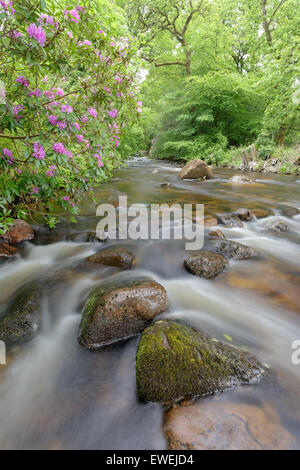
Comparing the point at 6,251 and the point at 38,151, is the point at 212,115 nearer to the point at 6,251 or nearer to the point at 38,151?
the point at 38,151

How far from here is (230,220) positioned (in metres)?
4.33

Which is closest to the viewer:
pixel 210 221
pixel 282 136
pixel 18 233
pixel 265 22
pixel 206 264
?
→ pixel 206 264

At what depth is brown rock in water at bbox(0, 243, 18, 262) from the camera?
306 centimetres

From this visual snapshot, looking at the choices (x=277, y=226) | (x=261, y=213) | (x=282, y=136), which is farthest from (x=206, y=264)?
(x=282, y=136)

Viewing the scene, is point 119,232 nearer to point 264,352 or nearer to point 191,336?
point 191,336

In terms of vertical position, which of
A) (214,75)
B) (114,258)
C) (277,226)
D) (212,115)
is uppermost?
(214,75)

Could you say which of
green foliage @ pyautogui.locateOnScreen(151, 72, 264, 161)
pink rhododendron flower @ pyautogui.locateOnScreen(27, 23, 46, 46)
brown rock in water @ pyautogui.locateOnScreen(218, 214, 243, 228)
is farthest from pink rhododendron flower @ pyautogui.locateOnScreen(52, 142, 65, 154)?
green foliage @ pyautogui.locateOnScreen(151, 72, 264, 161)

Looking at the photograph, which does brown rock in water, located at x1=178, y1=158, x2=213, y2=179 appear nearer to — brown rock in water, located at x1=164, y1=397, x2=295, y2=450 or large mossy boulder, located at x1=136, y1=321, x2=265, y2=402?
large mossy boulder, located at x1=136, y1=321, x2=265, y2=402

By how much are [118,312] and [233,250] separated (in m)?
1.90

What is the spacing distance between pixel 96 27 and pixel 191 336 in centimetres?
293

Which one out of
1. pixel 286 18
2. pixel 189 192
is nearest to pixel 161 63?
pixel 286 18

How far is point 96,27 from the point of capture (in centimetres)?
216

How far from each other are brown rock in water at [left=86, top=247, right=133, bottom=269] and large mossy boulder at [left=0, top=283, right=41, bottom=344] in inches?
31.3

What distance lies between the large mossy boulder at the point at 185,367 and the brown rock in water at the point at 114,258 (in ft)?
4.35
